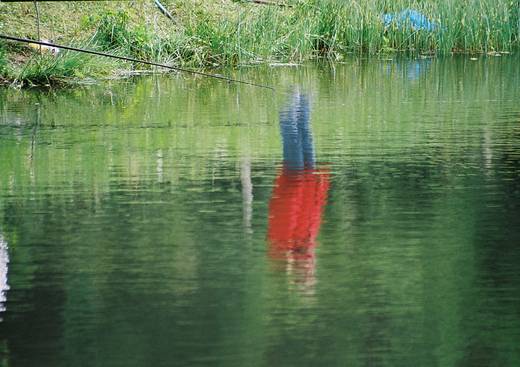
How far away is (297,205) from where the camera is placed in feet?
30.5

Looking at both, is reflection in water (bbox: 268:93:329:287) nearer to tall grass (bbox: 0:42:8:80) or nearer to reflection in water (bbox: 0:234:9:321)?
reflection in water (bbox: 0:234:9:321)

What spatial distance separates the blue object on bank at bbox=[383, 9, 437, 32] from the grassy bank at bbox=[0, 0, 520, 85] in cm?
7

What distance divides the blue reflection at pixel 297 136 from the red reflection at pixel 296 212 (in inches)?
17.8

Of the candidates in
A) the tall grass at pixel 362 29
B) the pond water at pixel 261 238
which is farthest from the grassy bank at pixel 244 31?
the pond water at pixel 261 238

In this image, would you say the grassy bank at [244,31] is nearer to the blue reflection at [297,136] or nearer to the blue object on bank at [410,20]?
the blue object on bank at [410,20]

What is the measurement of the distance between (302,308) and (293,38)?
63.9ft

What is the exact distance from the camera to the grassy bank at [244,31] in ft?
75.9

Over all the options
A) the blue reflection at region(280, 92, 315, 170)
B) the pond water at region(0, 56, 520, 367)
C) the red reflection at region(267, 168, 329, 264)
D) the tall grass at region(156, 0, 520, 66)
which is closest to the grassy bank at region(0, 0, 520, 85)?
the tall grass at region(156, 0, 520, 66)

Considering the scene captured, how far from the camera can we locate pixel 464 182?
33.7 feet

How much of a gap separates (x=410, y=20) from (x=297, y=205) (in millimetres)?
18718

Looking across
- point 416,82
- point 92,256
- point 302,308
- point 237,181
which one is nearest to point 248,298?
point 302,308

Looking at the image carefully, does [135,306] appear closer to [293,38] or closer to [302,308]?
[302,308]

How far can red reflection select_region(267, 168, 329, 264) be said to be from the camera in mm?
7789

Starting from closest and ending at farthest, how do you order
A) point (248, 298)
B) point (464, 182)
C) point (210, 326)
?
1. point (210, 326)
2. point (248, 298)
3. point (464, 182)
